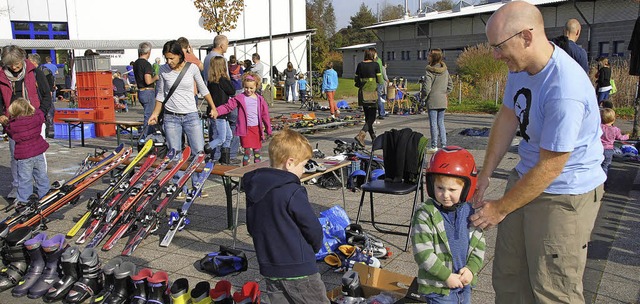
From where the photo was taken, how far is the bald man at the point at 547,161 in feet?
8.64

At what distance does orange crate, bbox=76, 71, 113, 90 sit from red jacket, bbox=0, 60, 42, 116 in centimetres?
657

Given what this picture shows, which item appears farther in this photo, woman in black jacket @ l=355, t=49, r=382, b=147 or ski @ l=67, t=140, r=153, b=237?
woman in black jacket @ l=355, t=49, r=382, b=147

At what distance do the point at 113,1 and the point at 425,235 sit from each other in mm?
35492

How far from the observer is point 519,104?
2992 millimetres

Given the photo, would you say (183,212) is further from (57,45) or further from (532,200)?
(57,45)

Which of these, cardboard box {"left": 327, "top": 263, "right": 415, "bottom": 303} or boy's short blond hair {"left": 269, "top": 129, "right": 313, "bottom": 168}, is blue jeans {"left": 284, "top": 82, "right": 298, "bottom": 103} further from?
boy's short blond hair {"left": 269, "top": 129, "right": 313, "bottom": 168}

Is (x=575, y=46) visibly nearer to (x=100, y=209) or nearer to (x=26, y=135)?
(x=100, y=209)

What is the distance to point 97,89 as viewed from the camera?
555 inches

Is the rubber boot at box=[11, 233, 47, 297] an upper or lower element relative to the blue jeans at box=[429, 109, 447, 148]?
lower

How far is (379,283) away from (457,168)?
1.44 m

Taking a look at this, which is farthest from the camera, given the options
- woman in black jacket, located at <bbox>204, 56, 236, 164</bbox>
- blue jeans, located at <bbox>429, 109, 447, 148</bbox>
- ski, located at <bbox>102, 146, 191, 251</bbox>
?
blue jeans, located at <bbox>429, 109, 447, 148</bbox>

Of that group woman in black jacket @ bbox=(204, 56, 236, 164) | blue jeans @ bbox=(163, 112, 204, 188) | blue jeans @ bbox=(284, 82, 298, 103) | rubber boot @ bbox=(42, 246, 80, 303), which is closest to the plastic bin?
woman in black jacket @ bbox=(204, 56, 236, 164)

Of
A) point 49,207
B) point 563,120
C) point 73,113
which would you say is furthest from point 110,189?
point 73,113

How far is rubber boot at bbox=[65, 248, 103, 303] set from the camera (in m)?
4.48
